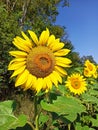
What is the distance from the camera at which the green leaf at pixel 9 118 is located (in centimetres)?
259

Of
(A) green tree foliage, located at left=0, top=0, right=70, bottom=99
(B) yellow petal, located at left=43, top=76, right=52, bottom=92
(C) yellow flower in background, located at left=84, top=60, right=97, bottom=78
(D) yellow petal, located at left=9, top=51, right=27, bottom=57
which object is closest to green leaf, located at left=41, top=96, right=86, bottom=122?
(B) yellow petal, located at left=43, top=76, right=52, bottom=92

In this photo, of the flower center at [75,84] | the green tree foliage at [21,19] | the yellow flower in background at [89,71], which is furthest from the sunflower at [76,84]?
the green tree foliage at [21,19]

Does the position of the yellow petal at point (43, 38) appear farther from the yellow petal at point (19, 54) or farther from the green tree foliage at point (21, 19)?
the green tree foliage at point (21, 19)

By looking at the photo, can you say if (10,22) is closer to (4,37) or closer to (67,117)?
(4,37)

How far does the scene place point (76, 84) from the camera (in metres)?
5.00

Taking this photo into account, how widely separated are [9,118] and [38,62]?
0.40 metres

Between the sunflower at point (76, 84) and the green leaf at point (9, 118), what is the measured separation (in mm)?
1916

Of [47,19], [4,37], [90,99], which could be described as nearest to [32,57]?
[90,99]

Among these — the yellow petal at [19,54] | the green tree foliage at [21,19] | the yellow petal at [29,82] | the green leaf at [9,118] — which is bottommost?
the green leaf at [9,118]

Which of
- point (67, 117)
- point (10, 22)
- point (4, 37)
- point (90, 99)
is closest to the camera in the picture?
point (67, 117)

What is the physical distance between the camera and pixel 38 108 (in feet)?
8.73

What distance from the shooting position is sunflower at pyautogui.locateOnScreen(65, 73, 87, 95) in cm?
474

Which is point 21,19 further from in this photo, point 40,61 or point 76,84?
point 40,61

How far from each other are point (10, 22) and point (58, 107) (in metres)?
15.8
